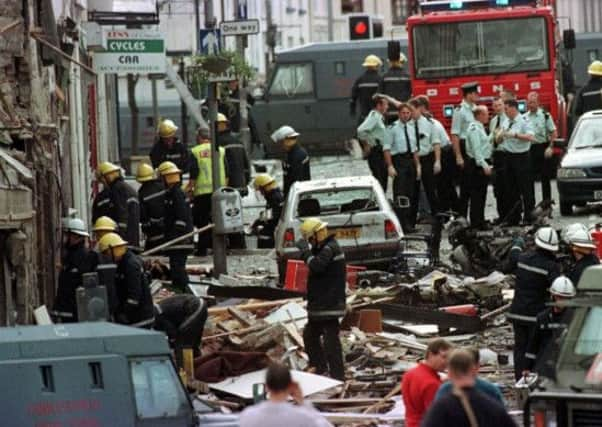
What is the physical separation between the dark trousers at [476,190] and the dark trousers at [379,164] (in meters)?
1.40

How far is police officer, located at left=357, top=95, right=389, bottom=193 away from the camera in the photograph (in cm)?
3111

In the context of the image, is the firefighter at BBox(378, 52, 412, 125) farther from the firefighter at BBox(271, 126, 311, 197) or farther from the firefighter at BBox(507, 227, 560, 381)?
the firefighter at BBox(507, 227, 560, 381)

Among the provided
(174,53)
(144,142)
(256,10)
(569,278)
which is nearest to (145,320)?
(569,278)

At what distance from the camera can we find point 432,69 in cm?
3816

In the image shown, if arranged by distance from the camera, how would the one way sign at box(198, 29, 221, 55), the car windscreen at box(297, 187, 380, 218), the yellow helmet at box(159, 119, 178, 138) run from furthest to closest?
1. the one way sign at box(198, 29, 221, 55)
2. the yellow helmet at box(159, 119, 178, 138)
3. the car windscreen at box(297, 187, 380, 218)

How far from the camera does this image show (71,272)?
1941cm

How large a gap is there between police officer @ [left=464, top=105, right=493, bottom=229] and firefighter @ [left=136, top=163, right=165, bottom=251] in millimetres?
5718

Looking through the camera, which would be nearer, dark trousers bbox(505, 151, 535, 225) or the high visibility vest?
the high visibility vest

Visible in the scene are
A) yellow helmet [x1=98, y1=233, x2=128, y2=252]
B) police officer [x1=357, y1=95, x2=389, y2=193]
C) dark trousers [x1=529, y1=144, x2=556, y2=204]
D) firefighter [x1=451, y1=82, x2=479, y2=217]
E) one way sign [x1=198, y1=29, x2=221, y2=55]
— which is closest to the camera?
yellow helmet [x1=98, y1=233, x2=128, y2=252]

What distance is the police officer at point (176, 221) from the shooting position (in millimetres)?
25234

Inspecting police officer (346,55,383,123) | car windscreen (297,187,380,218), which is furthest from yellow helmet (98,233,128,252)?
police officer (346,55,383,123)

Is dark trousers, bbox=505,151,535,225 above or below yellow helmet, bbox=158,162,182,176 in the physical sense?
below

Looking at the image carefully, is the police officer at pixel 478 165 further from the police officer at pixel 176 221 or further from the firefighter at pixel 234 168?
the police officer at pixel 176 221

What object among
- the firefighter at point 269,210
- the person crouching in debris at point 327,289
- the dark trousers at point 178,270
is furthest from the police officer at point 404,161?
the person crouching in debris at point 327,289
